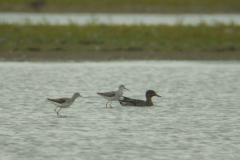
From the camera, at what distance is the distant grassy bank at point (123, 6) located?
41.2 m

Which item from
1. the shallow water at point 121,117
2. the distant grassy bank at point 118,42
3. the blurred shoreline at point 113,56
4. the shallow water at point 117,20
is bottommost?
the shallow water at point 121,117

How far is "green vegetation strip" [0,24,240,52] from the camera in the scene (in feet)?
66.7

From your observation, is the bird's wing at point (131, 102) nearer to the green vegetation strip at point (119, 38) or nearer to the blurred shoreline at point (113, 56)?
the blurred shoreline at point (113, 56)

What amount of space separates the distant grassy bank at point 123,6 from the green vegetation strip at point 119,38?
18771 mm

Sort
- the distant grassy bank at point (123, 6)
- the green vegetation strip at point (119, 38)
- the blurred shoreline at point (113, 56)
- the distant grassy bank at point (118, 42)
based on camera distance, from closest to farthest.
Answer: the blurred shoreline at point (113, 56) → the distant grassy bank at point (118, 42) → the green vegetation strip at point (119, 38) → the distant grassy bank at point (123, 6)

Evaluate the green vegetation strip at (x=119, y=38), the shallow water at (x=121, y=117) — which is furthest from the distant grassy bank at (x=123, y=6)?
the shallow water at (x=121, y=117)

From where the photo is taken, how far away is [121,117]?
900 centimetres

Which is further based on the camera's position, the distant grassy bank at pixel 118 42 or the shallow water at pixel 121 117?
the distant grassy bank at pixel 118 42

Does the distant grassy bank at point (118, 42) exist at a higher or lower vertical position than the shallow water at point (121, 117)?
higher

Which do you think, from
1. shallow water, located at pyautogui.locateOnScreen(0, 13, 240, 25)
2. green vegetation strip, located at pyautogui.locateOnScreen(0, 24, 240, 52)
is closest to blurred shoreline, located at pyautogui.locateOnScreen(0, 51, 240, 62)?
green vegetation strip, located at pyautogui.locateOnScreen(0, 24, 240, 52)

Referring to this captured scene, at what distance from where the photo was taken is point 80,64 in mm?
17812

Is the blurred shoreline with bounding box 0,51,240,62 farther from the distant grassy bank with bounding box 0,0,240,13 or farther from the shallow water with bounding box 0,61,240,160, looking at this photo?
the distant grassy bank with bounding box 0,0,240,13

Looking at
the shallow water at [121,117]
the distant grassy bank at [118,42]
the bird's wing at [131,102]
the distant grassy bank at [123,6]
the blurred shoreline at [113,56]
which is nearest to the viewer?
the shallow water at [121,117]

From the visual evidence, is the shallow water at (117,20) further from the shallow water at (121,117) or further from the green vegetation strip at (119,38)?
the shallow water at (121,117)
